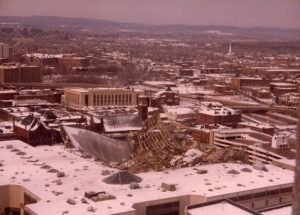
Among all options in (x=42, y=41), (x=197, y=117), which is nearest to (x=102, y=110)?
(x=197, y=117)

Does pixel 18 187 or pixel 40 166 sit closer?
pixel 18 187

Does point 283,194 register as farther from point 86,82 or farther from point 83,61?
point 83,61

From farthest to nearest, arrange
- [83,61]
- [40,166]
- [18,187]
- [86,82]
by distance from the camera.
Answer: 1. [83,61]
2. [86,82]
3. [40,166]
4. [18,187]

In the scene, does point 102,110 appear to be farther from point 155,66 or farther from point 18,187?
point 155,66

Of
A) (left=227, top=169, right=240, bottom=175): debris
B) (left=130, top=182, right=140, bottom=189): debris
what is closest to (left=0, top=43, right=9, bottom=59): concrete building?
(left=227, top=169, right=240, bottom=175): debris

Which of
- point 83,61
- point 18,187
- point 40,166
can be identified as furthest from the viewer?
point 83,61

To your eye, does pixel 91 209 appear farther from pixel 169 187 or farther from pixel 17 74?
pixel 17 74

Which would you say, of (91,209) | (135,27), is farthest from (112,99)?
(135,27)
